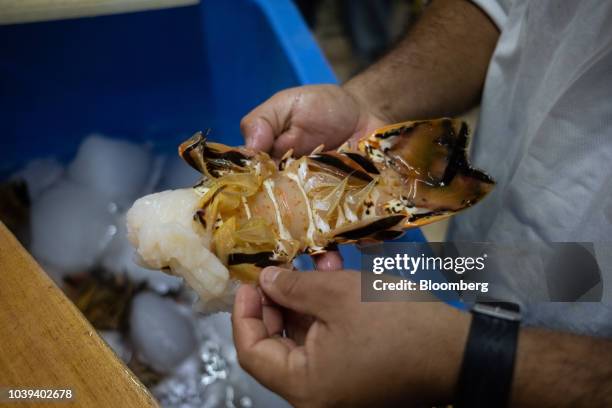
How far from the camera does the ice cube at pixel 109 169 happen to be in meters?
1.48

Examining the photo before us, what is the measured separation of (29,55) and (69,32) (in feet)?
0.41

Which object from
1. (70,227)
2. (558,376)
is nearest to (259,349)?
(558,376)

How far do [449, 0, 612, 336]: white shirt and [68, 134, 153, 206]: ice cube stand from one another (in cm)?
105

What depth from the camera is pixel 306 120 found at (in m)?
1.02

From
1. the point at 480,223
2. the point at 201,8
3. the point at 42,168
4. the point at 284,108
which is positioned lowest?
the point at 480,223

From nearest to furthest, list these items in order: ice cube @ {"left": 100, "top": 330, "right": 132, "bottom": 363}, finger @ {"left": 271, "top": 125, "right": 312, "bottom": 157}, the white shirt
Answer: the white shirt
finger @ {"left": 271, "top": 125, "right": 312, "bottom": 157}
ice cube @ {"left": 100, "top": 330, "right": 132, "bottom": 363}

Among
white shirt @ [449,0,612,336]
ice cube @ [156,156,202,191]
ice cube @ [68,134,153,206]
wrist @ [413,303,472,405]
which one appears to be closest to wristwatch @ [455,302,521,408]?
wrist @ [413,303,472,405]

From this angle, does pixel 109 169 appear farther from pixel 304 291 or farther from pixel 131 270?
pixel 304 291

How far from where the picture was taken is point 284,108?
3.27 ft

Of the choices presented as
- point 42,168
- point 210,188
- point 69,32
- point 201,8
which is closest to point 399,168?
point 210,188

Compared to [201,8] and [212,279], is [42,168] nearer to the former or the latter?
[201,8]

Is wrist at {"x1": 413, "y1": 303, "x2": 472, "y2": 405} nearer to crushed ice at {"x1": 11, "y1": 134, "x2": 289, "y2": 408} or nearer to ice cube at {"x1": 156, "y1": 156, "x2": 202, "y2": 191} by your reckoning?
crushed ice at {"x1": 11, "y1": 134, "x2": 289, "y2": 408}

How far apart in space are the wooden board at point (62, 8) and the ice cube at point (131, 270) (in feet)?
1.88

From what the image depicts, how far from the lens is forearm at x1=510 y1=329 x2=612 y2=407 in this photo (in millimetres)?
577
